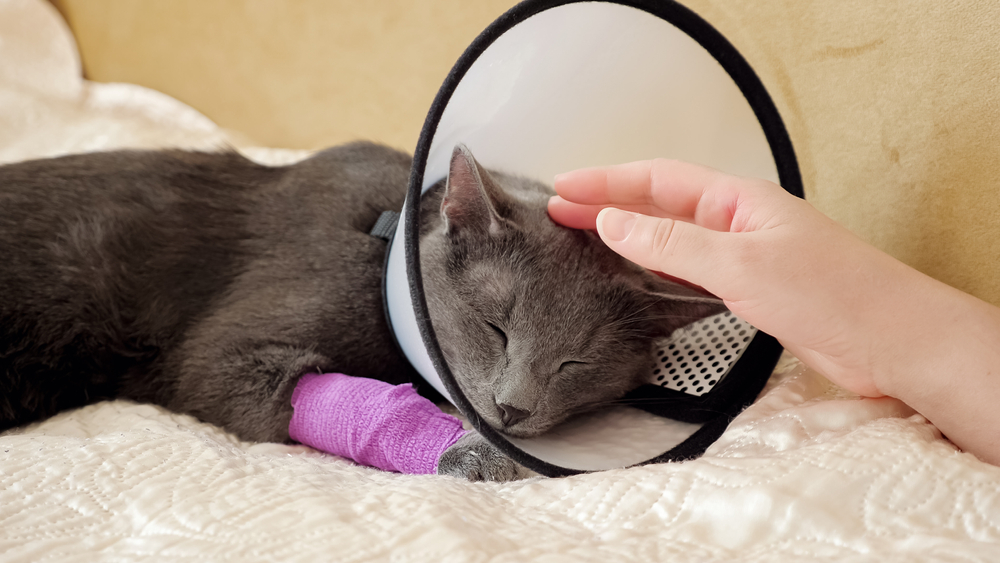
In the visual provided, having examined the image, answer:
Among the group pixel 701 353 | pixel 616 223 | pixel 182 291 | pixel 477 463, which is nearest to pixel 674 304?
pixel 701 353

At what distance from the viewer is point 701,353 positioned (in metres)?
1.12

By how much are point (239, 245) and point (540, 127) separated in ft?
2.15

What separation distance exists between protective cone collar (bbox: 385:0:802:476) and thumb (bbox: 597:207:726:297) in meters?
0.27

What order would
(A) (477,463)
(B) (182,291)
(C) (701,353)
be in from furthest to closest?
(B) (182,291) < (C) (701,353) < (A) (477,463)

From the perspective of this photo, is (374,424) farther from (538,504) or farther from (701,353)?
(701,353)

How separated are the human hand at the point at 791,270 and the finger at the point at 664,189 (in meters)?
0.05

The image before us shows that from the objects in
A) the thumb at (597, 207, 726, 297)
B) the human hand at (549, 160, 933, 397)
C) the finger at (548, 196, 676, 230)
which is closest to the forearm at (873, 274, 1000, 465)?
the human hand at (549, 160, 933, 397)

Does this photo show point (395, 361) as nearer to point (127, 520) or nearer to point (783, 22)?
point (127, 520)

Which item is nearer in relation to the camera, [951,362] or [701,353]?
[951,362]

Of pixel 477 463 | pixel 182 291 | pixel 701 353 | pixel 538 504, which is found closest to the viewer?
pixel 538 504

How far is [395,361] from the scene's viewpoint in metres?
1.23

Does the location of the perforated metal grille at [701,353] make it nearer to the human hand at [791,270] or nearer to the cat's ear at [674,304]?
the cat's ear at [674,304]

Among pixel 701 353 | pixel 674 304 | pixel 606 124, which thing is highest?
pixel 606 124

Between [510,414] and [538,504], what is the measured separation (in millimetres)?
257
